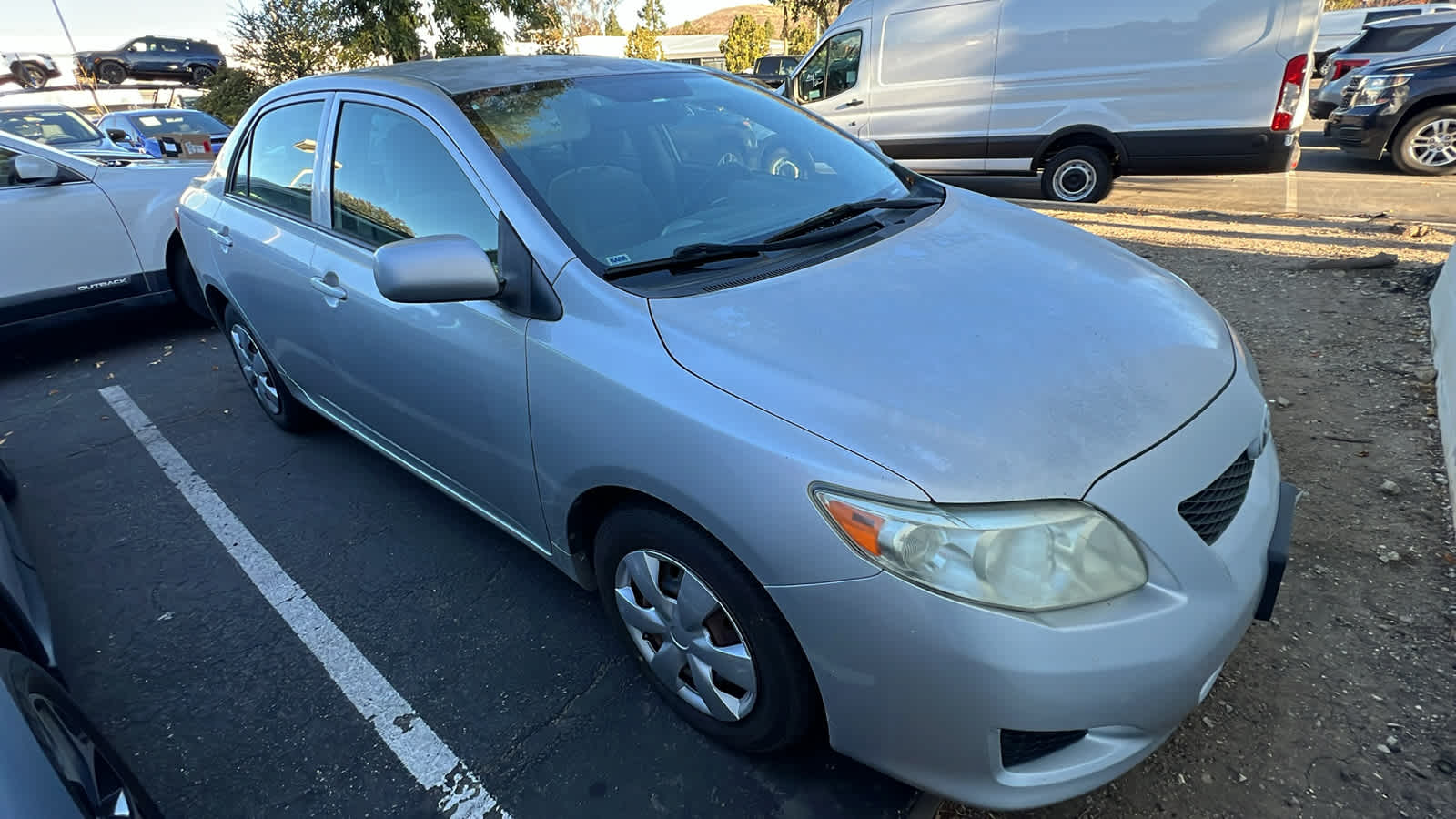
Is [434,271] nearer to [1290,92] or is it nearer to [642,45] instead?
[1290,92]

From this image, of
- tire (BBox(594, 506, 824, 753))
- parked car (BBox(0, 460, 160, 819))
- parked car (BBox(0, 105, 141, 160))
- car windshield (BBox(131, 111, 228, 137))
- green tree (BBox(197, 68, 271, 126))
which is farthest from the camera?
green tree (BBox(197, 68, 271, 126))

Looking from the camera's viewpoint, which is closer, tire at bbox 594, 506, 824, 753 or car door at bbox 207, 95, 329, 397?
tire at bbox 594, 506, 824, 753

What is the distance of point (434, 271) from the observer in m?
1.92

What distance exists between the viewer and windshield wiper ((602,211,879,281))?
2.00 metres

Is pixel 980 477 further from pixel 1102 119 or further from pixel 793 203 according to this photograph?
pixel 1102 119

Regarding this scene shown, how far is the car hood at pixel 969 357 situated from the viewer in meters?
1.48

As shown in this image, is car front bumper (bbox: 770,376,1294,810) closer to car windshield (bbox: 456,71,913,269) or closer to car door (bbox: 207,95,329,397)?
car windshield (bbox: 456,71,913,269)

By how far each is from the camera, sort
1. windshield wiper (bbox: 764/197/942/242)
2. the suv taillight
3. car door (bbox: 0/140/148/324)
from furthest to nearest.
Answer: the suv taillight
car door (bbox: 0/140/148/324)
windshield wiper (bbox: 764/197/942/242)

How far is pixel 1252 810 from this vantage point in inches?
70.1

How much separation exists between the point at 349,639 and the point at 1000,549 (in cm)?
216

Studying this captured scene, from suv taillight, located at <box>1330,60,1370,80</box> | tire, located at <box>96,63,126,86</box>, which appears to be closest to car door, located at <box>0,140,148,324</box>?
suv taillight, located at <box>1330,60,1370,80</box>

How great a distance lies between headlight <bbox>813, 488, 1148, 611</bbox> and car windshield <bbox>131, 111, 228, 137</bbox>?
1497 cm

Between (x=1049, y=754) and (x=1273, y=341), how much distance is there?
368 cm

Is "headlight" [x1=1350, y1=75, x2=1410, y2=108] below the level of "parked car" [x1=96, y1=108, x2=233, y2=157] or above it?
above
